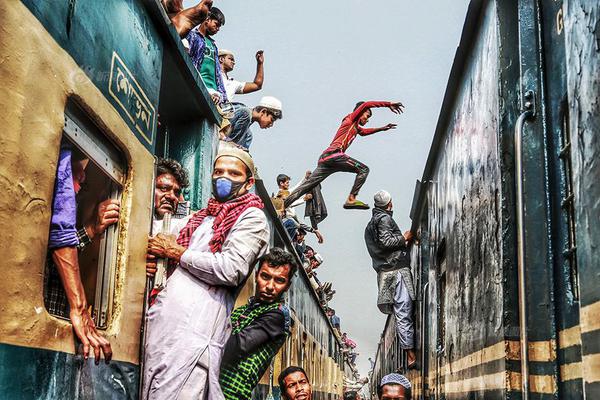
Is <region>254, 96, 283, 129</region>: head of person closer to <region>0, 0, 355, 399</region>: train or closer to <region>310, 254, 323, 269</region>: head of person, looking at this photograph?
<region>0, 0, 355, 399</region>: train

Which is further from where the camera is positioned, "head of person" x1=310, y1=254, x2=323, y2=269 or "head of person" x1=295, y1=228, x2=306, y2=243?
"head of person" x1=310, y1=254, x2=323, y2=269

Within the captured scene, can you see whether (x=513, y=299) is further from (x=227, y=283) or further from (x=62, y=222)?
(x=62, y=222)

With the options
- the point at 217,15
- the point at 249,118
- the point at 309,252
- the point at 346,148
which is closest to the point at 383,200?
the point at 346,148

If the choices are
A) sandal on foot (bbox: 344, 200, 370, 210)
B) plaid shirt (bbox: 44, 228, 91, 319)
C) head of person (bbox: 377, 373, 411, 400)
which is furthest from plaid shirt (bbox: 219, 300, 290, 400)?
sandal on foot (bbox: 344, 200, 370, 210)

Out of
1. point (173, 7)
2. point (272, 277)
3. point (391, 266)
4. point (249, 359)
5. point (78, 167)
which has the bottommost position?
point (249, 359)

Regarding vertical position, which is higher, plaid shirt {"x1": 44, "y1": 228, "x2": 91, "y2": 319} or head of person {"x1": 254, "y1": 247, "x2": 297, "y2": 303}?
head of person {"x1": 254, "y1": 247, "x2": 297, "y2": 303}

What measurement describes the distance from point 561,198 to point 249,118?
449cm

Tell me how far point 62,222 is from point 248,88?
20.5 feet

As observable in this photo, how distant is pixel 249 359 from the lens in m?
3.94

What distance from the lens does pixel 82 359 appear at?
9.41 ft

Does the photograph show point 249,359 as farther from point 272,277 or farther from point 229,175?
point 229,175

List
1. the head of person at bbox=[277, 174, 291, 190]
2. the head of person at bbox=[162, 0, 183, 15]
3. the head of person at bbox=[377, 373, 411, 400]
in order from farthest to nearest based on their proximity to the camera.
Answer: the head of person at bbox=[277, 174, 291, 190], the head of person at bbox=[377, 373, 411, 400], the head of person at bbox=[162, 0, 183, 15]

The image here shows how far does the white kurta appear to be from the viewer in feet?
10.9

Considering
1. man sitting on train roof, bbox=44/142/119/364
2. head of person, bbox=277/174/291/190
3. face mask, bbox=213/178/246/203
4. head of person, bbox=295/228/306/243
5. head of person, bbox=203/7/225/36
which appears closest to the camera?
man sitting on train roof, bbox=44/142/119/364
